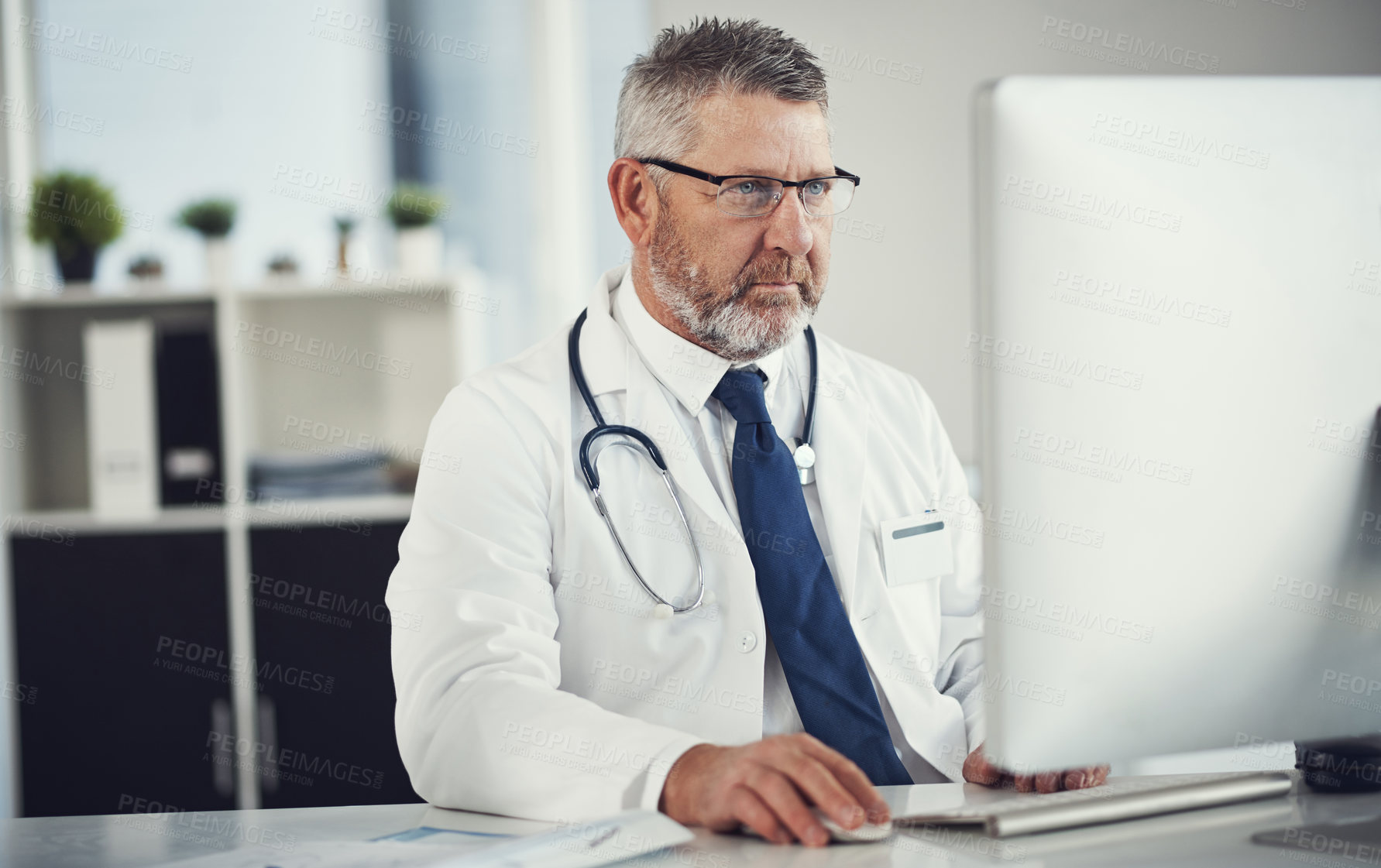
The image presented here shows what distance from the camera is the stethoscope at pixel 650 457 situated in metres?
1.31

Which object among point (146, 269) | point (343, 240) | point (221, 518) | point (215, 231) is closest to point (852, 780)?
point (221, 518)

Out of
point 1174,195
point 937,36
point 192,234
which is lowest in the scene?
point 1174,195

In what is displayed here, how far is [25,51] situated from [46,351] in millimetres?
985

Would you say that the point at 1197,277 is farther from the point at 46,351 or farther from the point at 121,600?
the point at 46,351

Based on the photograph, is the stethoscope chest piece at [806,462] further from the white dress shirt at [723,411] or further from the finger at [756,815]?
the finger at [756,815]

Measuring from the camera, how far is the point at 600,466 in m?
1.38

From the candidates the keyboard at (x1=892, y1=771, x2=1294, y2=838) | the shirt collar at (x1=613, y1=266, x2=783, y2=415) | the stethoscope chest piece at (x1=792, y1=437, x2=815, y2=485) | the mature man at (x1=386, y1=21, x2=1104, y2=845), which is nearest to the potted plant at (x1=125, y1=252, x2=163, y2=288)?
the mature man at (x1=386, y1=21, x2=1104, y2=845)

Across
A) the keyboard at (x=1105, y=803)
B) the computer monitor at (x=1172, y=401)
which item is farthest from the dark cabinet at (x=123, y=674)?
the computer monitor at (x=1172, y=401)

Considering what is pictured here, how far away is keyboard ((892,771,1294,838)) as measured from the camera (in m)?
0.82

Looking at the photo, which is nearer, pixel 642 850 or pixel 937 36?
pixel 642 850

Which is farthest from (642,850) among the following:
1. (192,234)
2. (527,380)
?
(192,234)

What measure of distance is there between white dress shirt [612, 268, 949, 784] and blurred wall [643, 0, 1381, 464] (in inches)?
45.6

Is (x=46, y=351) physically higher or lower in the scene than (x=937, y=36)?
lower

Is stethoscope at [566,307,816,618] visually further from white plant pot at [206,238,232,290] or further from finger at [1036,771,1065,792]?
white plant pot at [206,238,232,290]
